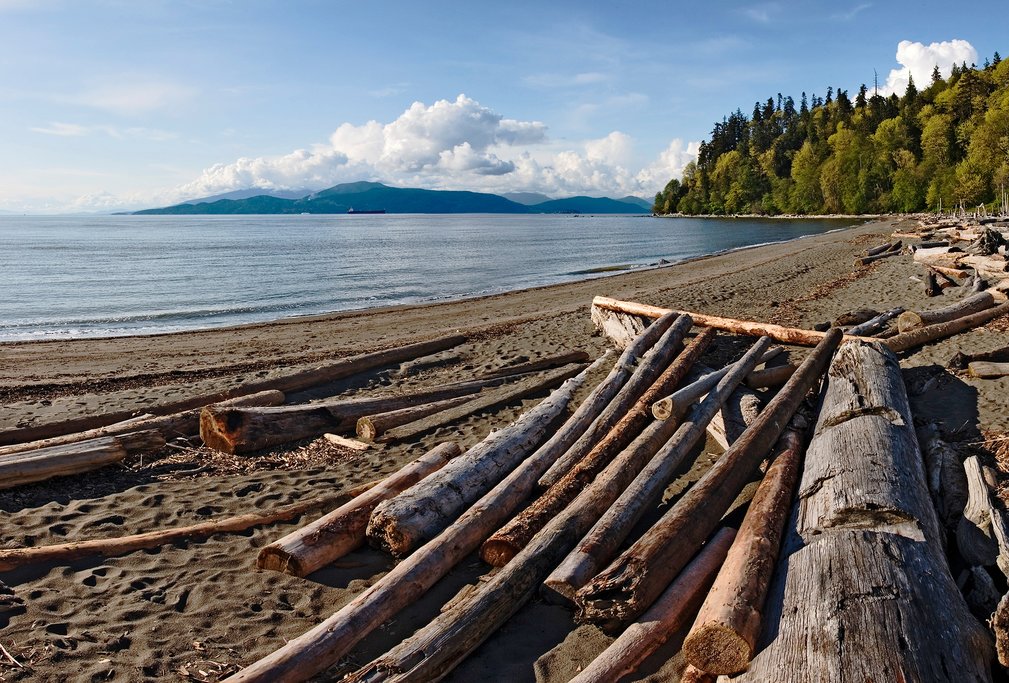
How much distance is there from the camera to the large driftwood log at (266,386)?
26.3 feet

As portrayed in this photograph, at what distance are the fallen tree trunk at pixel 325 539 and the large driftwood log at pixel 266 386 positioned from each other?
482 cm

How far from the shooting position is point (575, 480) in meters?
5.64

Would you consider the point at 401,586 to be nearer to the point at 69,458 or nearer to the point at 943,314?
the point at 69,458

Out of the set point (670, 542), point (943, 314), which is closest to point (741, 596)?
point (670, 542)

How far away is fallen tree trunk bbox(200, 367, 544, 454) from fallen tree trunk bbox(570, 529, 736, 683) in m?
5.29

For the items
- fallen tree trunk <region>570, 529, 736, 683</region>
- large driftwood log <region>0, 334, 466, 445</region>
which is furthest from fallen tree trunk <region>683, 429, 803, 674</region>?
large driftwood log <region>0, 334, 466, 445</region>

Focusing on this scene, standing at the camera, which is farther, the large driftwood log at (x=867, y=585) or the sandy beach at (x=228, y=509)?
the sandy beach at (x=228, y=509)

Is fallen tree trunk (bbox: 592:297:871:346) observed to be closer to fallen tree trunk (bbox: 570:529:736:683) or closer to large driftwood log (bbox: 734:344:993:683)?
large driftwood log (bbox: 734:344:993:683)

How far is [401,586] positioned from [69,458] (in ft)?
14.9

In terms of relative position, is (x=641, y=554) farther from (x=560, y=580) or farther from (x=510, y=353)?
(x=510, y=353)

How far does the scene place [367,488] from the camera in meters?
6.28

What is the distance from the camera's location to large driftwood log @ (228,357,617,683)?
3.72 metres

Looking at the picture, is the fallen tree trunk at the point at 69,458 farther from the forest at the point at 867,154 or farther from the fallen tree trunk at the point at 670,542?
the forest at the point at 867,154

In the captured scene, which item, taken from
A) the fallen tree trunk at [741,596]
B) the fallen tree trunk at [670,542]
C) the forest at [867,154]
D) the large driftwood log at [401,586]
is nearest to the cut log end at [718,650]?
the fallen tree trunk at [741,596]
